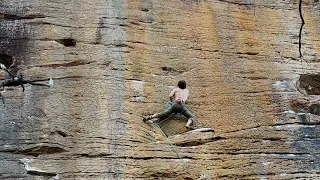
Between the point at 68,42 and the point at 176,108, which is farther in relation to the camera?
the point at 68,42

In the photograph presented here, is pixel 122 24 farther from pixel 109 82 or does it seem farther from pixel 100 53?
pixel 109 82

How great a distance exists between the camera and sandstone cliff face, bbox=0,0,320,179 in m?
7.50

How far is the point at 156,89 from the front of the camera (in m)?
8.62

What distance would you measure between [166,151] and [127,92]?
1.19 m

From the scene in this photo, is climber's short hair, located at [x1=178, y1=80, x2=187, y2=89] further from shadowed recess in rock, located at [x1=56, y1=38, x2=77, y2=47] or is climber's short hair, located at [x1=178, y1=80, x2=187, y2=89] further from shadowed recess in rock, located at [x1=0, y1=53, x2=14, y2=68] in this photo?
shadowed recess in rock, located at [x1=0, y1=53, x2=14, y2=68]

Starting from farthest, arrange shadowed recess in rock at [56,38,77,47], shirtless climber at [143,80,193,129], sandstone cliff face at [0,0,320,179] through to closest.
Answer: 1. shadowed recess in rock at [56,38,77,47]
2. shirtless climber at [143,80,193,129]
3. sandstone cliff face at [0,0,320,179]

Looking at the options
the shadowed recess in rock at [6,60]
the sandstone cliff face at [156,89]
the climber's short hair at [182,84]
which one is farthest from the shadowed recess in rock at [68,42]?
the climber's short hair at [182,84]

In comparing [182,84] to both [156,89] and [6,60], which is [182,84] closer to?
[156,89]

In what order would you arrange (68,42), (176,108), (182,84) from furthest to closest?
(68,42) → (182,84) → (176,108)

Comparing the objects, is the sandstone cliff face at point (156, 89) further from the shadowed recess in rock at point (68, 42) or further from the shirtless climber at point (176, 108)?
the shirtless climber at point (176, 108)

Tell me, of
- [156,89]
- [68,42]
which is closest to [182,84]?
[156,89]

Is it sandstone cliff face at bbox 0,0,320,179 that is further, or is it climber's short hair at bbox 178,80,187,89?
climber's short hair at bbox 178,80,187,89

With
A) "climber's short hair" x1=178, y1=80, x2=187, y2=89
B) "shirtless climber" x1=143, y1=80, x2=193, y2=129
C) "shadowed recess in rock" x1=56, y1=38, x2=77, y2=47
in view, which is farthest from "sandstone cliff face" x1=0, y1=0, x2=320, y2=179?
"climber's short hair" x1=178, y1=80, x2=187, y2=89

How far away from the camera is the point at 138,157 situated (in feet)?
24.6
